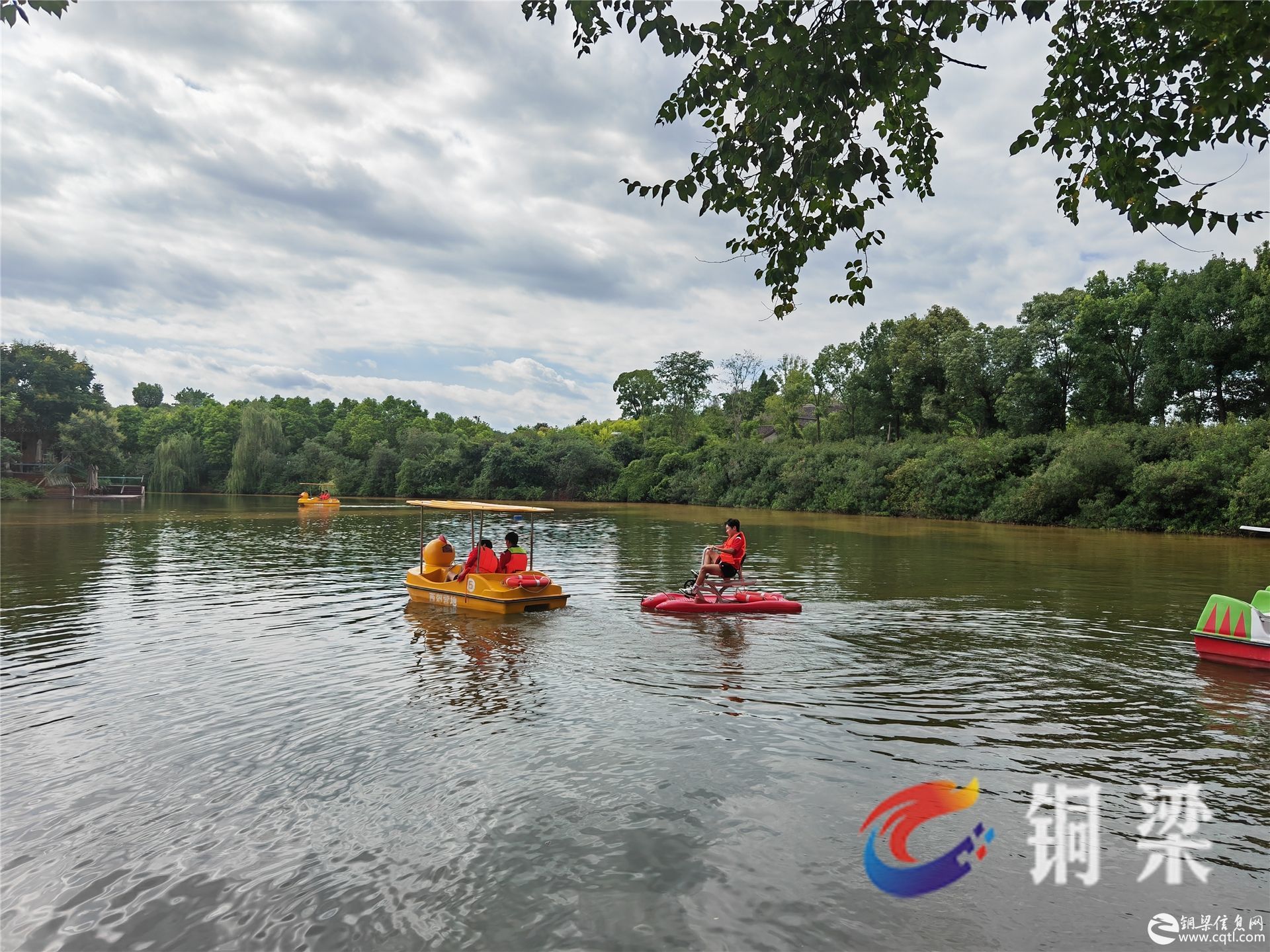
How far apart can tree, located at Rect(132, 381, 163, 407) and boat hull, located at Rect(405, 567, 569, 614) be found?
150740mm

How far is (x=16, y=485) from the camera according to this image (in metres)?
Result: 61.5

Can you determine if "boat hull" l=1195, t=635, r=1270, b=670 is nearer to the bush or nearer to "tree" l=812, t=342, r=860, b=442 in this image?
"tree" l=812, t=342, r=860, b=442

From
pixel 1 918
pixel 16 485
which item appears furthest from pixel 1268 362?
pixel 16 485

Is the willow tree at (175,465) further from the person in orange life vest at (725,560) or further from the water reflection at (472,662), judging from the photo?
the person in orange life vest at (725,560)

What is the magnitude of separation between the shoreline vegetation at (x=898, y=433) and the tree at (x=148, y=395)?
39.4 metres

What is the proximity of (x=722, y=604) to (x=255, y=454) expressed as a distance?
76.8 meters

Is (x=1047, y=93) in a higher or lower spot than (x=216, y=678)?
higher

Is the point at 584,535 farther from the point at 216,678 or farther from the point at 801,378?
the point at 801,378

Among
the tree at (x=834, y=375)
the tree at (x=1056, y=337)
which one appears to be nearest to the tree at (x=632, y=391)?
the tree at (x=834, y=375)

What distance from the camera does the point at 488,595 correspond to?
1537cm

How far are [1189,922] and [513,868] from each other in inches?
174

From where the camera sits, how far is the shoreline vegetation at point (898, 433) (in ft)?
140

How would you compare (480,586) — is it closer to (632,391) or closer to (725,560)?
(725,560)

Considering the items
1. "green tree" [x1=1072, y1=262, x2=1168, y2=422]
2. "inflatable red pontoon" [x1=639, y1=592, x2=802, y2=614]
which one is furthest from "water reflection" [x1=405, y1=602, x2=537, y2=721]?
"green tree" [x1=1072, y1=262, x2=1168, y2=422]
